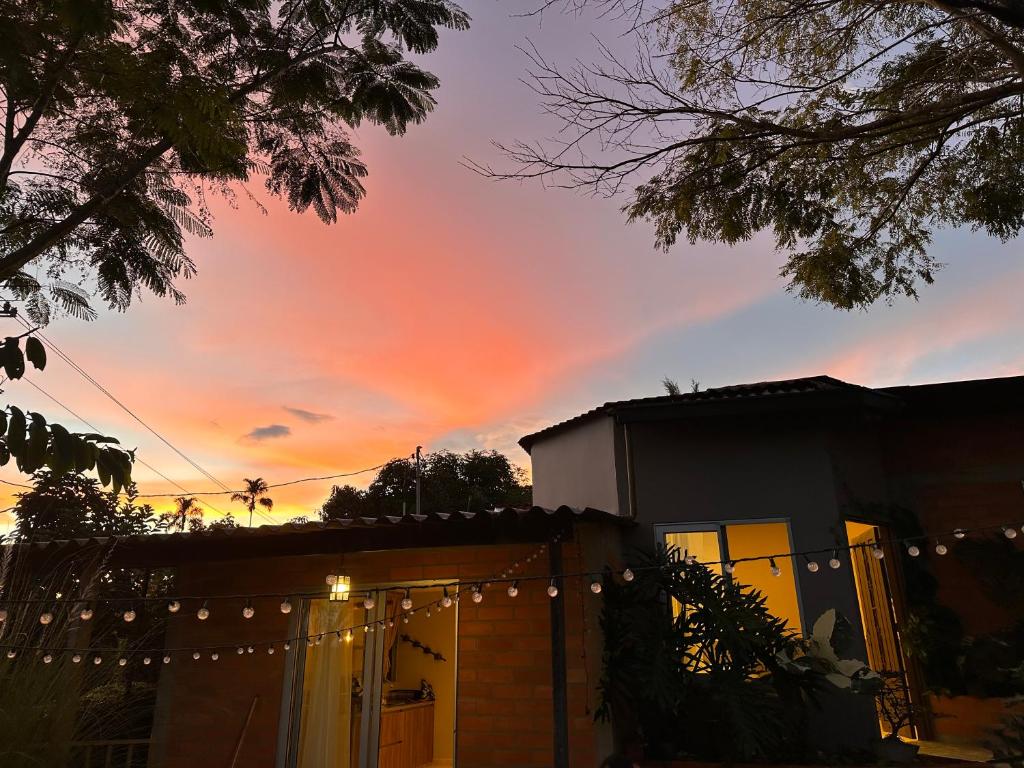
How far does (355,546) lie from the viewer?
5.41 meters

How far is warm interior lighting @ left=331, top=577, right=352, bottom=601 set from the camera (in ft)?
20.3

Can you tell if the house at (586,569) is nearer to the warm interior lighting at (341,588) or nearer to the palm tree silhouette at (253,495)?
the warm interior lighting at (341,588)

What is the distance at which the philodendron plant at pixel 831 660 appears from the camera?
17.3 feet

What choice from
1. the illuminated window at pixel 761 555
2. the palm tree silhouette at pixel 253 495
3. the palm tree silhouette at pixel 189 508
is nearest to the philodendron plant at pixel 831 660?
the illuminated window at pixel 761 555

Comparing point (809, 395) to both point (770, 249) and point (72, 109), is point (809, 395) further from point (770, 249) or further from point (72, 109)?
point (72, 109)

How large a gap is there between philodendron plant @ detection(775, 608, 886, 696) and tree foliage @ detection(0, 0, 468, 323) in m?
5.79

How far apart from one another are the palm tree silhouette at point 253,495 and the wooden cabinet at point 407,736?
20.2m

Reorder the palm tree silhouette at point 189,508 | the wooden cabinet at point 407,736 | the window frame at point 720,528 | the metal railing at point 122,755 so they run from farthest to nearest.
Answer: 1. the palm tree silhouette at point 189,508
2. the wooden cabinet at point 407,736
3. the window frame at point 720,528
4. the metal railing at point 122,755

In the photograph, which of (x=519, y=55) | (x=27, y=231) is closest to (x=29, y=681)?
(x=27, y=231)

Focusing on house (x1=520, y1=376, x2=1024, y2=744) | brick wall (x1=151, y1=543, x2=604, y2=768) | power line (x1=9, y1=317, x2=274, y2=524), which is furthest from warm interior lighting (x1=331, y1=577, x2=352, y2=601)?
power line (x1=9, y1=317, x2=274, y2=524)

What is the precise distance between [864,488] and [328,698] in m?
5.96

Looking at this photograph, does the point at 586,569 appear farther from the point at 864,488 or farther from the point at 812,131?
the point at 812,131

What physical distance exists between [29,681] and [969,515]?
838 cm

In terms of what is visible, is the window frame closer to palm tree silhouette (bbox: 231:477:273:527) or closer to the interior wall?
the interior wall
